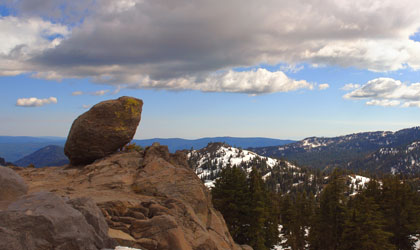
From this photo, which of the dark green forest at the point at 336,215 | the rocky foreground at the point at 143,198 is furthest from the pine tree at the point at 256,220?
the rocky foreground at the point at 143,198

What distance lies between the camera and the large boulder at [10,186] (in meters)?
10.3

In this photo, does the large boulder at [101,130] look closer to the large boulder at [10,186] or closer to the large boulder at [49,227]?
the large boulder at [10,186]

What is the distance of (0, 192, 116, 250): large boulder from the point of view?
7340 millimetres

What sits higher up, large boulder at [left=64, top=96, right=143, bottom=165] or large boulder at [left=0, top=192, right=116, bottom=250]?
large boulder at [left=64, top=96, right=143, bottom=165]

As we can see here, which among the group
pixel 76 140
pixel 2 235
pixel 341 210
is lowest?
pixel 341 210

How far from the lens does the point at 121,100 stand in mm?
26938

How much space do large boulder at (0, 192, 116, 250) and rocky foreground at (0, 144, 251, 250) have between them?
0.07 metres

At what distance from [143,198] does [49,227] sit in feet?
30.7

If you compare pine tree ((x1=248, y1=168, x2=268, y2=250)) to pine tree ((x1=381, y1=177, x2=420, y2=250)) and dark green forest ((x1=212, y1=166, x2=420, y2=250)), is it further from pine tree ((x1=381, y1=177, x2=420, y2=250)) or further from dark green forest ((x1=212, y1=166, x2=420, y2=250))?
pine tree ((x1=381, y1=177, x2=420, y2=250))

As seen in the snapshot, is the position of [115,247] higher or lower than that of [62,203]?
lower

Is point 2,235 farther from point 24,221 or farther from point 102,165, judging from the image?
point 102,165

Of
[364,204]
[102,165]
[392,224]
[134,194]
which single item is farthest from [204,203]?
[392,224]

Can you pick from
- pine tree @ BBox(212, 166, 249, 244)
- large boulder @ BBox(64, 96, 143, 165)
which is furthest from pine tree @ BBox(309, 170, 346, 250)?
large boulder @ BBox(64, 96, 143, 165)

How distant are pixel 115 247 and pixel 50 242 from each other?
2.64 meters
